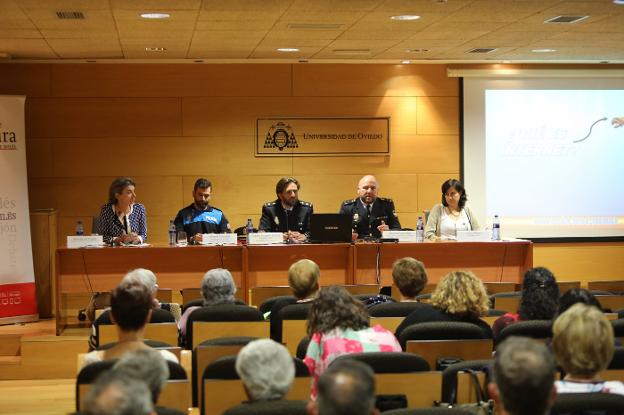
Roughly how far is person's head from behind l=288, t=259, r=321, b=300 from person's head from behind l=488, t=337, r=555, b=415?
9.82 ft

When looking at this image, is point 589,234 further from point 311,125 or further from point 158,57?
point 158,57

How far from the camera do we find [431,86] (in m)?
11.8

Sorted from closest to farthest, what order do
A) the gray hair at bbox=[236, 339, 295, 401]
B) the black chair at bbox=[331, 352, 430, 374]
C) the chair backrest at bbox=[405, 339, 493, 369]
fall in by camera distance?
the gray hair at bbox=[236, 339, 295, 401] → the black chair at bbox=[331, 352, 430, 374] → the chair backrest at bbox=[405, 339, 493, 369]

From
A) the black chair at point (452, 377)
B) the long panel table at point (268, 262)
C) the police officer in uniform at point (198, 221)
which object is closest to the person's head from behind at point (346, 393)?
the black chair at point (452, 377)

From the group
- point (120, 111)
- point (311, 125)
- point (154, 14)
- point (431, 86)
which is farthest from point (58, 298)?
point (431, 86)

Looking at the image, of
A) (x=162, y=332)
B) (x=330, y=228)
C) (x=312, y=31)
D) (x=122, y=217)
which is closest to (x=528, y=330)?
(x=162, y=332)

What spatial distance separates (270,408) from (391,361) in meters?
0.83

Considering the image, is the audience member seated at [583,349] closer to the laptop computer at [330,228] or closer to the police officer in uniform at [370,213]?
the laptop computer at [330,228]

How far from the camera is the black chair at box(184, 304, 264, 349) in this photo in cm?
532

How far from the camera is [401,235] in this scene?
8820 mm

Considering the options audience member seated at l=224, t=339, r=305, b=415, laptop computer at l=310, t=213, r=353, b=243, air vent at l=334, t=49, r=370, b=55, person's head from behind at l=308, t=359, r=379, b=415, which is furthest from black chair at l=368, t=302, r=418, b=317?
air vent at l=334, t=49, r=370, b=55

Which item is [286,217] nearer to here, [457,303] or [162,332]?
[162,332]

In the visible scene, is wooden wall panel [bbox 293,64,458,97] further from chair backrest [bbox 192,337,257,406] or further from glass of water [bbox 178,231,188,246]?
chair backrest [bbox 192,337,257,406]

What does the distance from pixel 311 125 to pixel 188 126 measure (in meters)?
1.55
